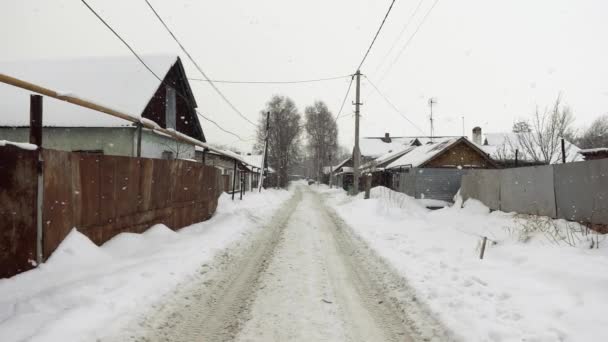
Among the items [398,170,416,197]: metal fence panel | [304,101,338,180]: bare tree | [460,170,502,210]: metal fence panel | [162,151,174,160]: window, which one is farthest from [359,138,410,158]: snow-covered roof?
Result: [162,151,174,160]: window

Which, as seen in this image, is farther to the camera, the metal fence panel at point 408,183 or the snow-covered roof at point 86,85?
the metal fence panel at point 408,183

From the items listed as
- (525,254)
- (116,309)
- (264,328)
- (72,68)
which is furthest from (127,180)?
(72,68)

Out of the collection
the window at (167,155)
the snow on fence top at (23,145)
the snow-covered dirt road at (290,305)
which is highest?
the window at (167,155)

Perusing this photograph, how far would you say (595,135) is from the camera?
66812 millimetres

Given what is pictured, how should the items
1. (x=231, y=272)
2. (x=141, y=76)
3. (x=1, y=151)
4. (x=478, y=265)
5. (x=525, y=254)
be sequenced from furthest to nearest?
(x=141, y=76) → (x=525, y=254) → (x=478, y=265) → (x=231, y=272) → (x=1, y=151)

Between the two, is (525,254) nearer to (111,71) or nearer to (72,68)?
(111,71)

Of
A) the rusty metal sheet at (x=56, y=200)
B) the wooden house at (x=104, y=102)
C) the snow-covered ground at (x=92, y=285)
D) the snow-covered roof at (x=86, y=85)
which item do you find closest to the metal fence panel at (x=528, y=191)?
the snow-covered ground at (x=92, y=285)

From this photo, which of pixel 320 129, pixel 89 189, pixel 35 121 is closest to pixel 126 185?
pixel 89 189

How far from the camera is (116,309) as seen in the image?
11.6 feet

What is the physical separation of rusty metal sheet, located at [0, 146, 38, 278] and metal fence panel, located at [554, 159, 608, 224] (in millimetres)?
11303

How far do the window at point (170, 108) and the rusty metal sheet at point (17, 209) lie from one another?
13297 mm

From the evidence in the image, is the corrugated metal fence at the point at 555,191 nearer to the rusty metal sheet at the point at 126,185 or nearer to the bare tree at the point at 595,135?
the rusty metal sheet at the point at 126,185

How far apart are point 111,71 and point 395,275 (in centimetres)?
1673

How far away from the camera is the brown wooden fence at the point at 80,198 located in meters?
3.82
